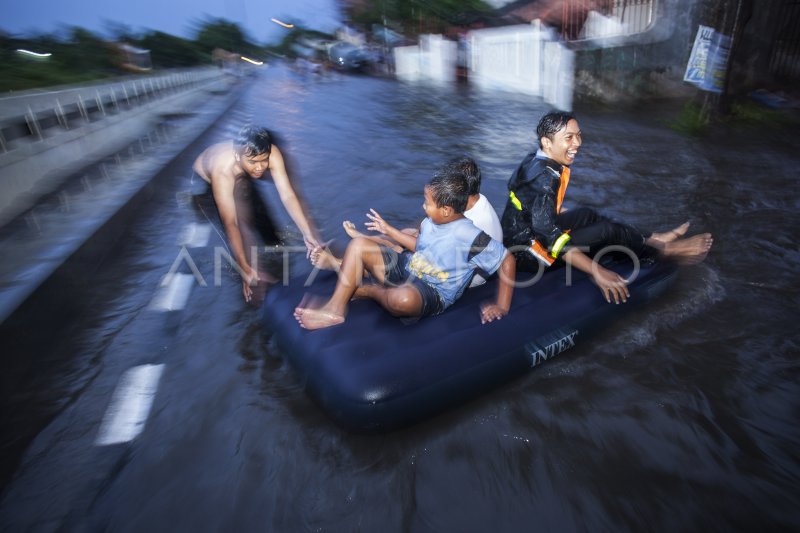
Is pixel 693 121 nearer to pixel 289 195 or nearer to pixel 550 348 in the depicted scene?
pixel 550 348

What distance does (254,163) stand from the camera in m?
3.37

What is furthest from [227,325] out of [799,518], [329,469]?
[799,518]

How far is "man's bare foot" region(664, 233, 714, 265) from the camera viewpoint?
3.54 m

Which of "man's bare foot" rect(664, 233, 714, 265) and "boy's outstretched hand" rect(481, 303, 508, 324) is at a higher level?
"boy's outstretched hand" rect(481, 303, 508, 324)

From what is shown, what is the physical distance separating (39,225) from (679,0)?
12.0 metres

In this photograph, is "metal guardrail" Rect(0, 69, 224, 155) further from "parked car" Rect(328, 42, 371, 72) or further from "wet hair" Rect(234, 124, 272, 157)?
"parked car" Rect(328, 42, 371, 72)

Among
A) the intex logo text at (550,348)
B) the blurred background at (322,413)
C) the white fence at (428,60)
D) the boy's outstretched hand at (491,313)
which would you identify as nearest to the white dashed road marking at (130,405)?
the blurred background at (322,413)

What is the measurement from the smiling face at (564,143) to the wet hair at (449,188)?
69 centimetres

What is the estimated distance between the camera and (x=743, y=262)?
4.27 metres

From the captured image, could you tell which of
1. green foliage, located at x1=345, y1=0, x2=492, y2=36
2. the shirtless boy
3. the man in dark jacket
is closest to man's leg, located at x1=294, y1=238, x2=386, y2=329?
the shirtless boy

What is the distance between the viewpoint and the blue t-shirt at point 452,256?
2715 millimetres

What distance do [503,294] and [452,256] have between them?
0.37 meters

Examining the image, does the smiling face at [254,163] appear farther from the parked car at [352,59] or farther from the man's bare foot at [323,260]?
the parked car at [352,59]

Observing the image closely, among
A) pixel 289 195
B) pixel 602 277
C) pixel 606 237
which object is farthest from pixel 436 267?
pixel 289 195
